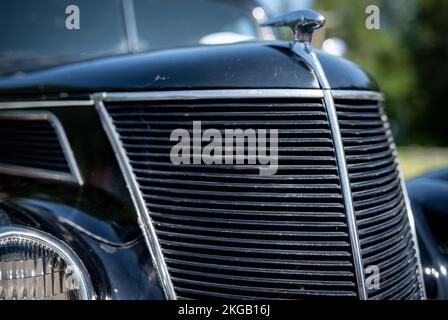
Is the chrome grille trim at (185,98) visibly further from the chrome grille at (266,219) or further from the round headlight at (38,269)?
Result: the round headlight at (38,269)

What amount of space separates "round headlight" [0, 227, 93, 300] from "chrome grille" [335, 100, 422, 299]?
1079 millimetres

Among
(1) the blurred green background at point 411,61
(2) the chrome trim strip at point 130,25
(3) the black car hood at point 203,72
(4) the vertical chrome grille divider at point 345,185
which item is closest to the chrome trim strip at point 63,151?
(3) the black car hood at point 203,72

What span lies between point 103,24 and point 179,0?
62 centimetres

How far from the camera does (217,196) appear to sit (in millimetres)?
1969

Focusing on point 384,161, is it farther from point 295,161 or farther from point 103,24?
point 103,24

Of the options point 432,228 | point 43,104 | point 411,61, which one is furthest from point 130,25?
point 411,61

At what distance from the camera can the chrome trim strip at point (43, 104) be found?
→ 223cm

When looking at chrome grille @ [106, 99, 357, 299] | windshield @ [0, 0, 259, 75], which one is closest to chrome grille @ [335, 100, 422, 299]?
chrome grille @ [106, 99, 357, 299]

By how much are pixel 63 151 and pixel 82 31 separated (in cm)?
109

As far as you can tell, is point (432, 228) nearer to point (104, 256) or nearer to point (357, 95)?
point (357, 95)

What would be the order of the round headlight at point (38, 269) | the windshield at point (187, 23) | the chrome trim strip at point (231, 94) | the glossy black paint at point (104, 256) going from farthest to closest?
1. the windshield at point (187, 23)
2. the chrome trim strip at point (231, 94)
3. the glossy black paint at point (104, 256)
4. the round headlight at point (38, 269)

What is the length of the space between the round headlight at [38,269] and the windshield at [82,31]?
137 cm

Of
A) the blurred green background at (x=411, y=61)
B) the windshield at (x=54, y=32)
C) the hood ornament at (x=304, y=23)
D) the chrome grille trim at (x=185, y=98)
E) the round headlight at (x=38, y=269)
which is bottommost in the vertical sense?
the round headlight at (x=38, y=269)

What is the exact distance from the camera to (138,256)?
6.44 feet
